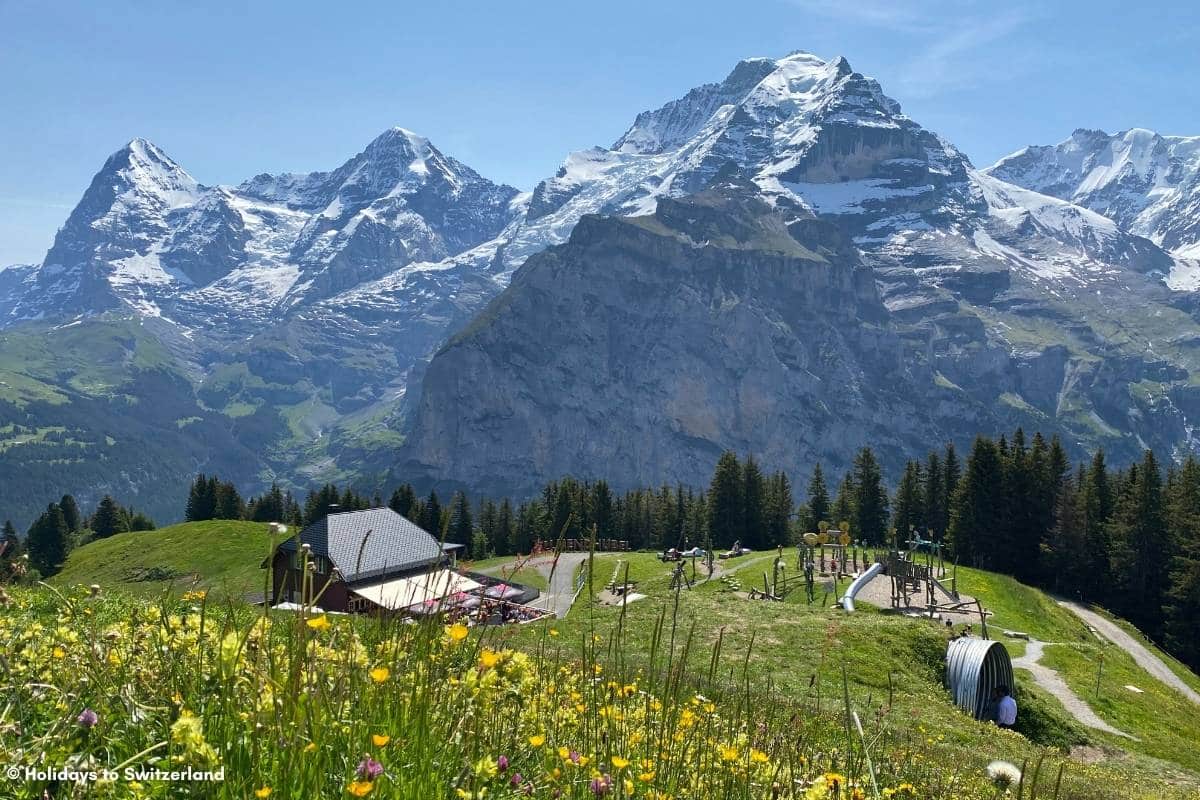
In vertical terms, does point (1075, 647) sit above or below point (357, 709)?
below

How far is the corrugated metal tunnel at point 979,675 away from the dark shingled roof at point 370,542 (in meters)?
37.6

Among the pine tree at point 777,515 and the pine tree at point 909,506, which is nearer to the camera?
the pine tree at point 909,506

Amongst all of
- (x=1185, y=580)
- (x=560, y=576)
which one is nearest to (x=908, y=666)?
(x=560, y=576)

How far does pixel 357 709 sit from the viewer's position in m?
4.25

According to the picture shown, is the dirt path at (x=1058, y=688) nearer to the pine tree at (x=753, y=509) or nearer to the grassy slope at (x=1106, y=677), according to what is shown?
the grassy slope at (x=1106, y=677)

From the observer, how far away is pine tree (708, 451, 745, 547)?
104 m

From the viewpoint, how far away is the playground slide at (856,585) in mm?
41469

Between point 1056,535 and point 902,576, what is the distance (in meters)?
41.2

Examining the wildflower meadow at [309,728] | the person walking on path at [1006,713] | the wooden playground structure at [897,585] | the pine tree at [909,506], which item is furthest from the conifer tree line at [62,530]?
the pine tree at [909,506]

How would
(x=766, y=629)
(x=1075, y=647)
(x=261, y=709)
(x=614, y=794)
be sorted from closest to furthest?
1. (x=261, y=709)
2. (x=614, y=794)
3. (x=766, y=629)
4. (x=1075, y=647)

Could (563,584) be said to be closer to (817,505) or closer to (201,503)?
(817,505)

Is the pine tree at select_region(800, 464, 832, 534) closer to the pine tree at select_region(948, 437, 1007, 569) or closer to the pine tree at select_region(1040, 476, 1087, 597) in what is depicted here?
the pine tree at select_region(948, 437, 1007, 569)

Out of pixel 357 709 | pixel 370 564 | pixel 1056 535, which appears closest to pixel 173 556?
pixel 370 564

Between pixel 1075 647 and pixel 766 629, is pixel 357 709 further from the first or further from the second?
pixel 1075 647
